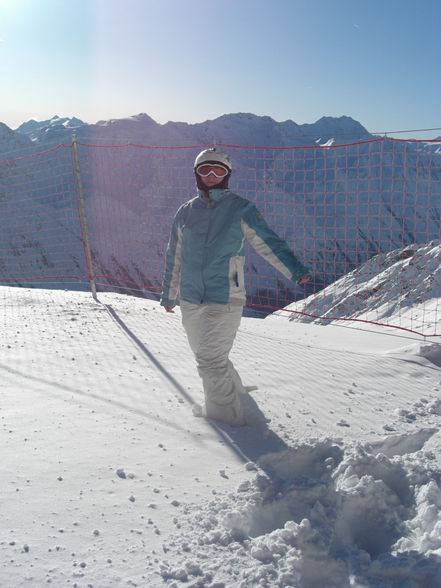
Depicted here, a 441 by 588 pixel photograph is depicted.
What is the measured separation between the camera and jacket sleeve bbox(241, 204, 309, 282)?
3.07m

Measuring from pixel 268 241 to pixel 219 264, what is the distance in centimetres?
33

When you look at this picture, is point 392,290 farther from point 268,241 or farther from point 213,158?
point 213,158

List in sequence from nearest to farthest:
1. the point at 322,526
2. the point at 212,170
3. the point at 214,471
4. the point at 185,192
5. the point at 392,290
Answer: the point at 322,526
the point at 214,471
the point at 212,170
the point at 392,290
the point at 185,192

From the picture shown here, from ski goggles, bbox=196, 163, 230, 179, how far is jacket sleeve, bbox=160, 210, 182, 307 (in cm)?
35

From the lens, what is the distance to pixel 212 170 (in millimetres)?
3123

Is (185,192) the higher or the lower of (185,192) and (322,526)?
the higher

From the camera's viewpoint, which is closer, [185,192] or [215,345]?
[215,345]

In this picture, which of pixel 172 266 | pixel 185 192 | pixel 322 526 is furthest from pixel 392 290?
pixel 185 192

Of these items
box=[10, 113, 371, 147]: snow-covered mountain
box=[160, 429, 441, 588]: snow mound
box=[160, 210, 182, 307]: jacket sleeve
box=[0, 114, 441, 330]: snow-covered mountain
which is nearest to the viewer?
box=[160, 429, 441, 588]: snow mound

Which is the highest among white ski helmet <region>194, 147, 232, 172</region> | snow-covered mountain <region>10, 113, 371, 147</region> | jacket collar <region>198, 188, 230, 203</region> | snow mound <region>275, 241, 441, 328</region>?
snow-covered mountain <region>10, 113, 371, 147</region>

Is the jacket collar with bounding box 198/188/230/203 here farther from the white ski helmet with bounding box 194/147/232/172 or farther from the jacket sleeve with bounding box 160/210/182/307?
the jacket sleeve with bounding box 160/210/182/307

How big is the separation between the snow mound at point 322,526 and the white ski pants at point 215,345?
584 millimetres

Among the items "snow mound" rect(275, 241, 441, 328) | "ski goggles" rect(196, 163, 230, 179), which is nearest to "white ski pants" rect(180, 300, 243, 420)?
"ski goggles" rect(196, 163, 230, 179)

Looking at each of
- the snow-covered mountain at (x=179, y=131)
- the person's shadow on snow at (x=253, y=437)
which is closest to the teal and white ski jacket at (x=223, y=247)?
the person's shadow on snow at (x=253, y=437)
